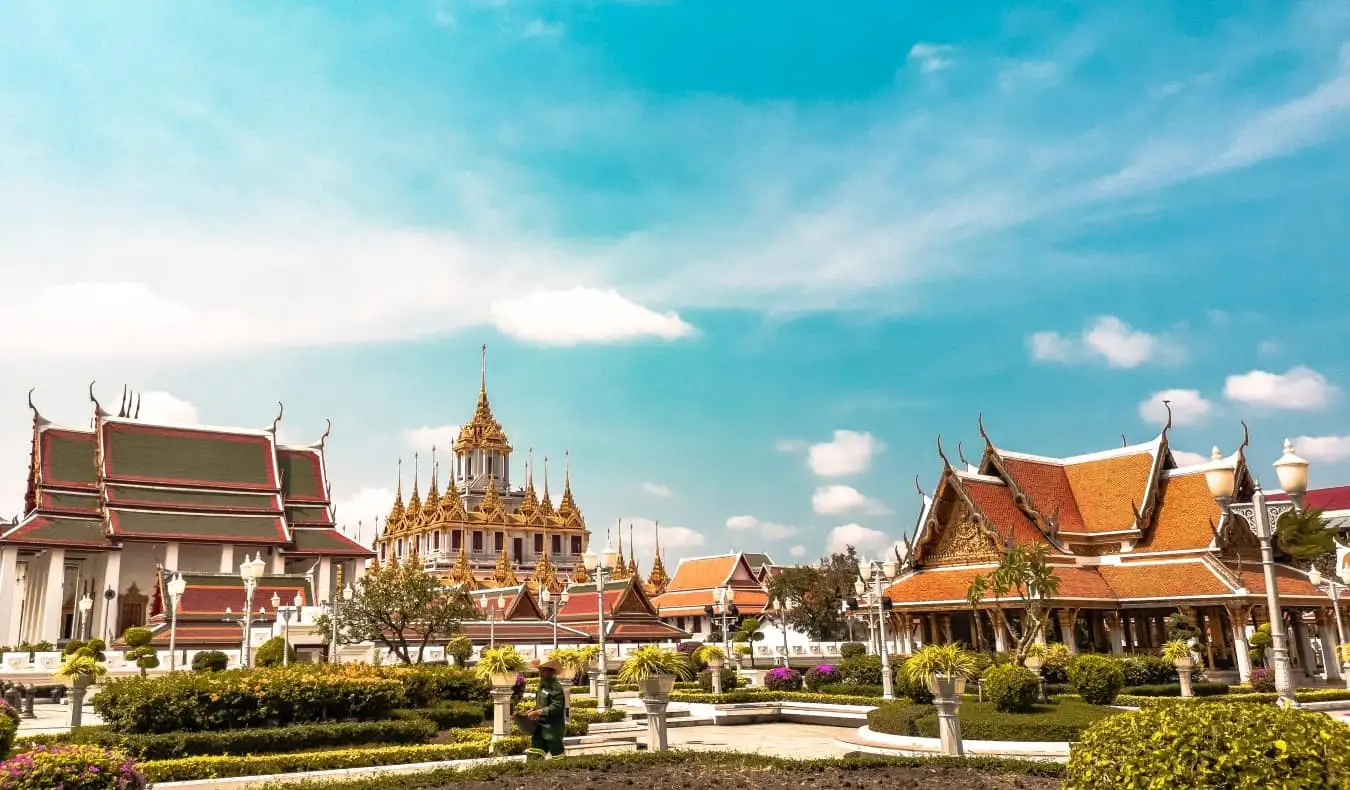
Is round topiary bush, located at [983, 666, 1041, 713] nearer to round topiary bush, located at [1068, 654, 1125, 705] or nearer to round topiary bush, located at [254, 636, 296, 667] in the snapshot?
round topiary bush, located at [1068, 654, 1125, 705]


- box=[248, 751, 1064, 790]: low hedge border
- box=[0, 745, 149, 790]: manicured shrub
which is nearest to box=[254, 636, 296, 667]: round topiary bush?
box=[248, 751, 1064, 790]: low hedge border

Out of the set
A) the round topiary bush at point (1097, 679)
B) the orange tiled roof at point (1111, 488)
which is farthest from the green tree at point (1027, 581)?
the orange tiled roof at point (1111, 488)

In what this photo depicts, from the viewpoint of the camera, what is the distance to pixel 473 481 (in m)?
83.8

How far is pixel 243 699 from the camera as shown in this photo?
590 inches

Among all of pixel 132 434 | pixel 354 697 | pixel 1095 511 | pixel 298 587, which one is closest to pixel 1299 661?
pixel 1095 511

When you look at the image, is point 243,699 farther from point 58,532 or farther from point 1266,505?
point 58,532

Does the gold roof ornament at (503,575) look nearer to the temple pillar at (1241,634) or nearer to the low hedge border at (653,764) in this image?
the temple pillar at (1241,634)

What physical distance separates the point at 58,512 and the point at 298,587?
11927mm

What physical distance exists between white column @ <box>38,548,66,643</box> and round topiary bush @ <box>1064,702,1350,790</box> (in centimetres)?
4337

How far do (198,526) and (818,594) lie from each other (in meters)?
28.5

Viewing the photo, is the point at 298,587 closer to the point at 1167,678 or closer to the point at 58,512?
the point at 58,512

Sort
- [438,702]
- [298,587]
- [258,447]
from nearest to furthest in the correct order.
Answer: [438,702], [298,587], [258,447]

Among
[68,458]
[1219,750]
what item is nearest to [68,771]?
[1219,750]

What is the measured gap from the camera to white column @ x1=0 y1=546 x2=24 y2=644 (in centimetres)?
3953
